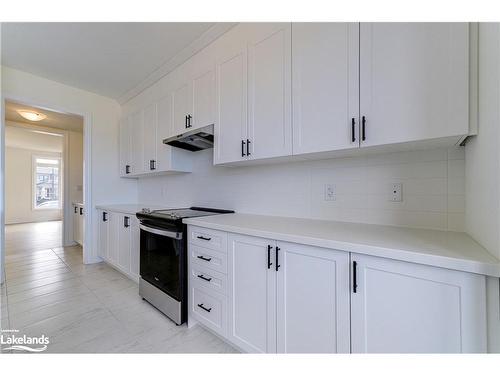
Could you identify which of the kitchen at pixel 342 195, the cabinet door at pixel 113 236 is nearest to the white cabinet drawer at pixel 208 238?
the kitchen at pixel 342 195

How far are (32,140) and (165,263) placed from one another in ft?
22.6

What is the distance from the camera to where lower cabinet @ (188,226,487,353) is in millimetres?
776

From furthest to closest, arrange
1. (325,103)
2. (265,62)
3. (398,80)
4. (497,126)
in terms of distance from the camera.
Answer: (265,62) < (325,103) < (398,80) < (497,126)

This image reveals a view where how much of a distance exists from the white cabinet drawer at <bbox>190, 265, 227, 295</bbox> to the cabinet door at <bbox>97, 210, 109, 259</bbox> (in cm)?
206

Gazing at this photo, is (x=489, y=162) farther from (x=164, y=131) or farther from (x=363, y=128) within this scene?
(x=164, y=131)

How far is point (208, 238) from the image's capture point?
1538mm

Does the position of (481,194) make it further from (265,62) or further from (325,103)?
(265,62)

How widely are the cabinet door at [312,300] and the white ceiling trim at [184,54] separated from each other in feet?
5.97

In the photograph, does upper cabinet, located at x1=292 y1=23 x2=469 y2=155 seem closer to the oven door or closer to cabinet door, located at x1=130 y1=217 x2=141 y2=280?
the oven door

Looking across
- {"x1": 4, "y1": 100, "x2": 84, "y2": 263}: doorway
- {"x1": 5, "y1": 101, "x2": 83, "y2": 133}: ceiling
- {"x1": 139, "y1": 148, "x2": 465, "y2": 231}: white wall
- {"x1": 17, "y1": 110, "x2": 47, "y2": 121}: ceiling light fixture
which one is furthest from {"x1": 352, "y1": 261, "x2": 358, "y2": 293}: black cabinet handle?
{"x1": 17, "y1": 110, "x2": 47, "y2": 121}: ceiling light fixture

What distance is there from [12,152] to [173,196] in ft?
24.3

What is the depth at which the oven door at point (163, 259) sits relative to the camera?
172cm

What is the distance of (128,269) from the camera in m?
2.56
